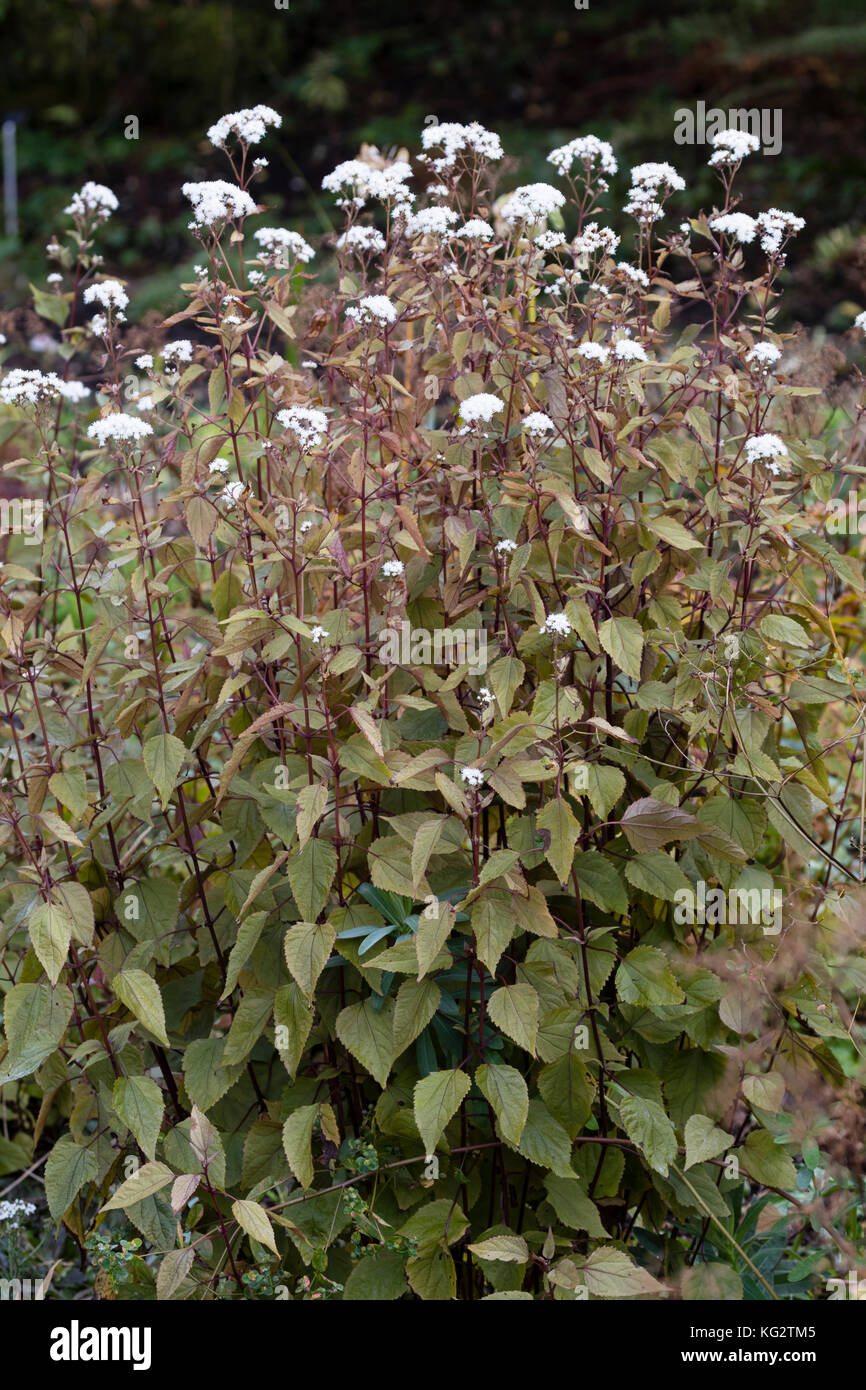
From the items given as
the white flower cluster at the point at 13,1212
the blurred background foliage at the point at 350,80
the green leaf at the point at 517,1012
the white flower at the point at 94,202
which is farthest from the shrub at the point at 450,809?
the blurred background foliage at the point at 350,80

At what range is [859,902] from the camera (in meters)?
1.86

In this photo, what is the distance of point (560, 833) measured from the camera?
1.60 meters

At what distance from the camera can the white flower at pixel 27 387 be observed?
5.80 ft

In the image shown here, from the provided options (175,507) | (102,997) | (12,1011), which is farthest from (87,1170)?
(175,507)

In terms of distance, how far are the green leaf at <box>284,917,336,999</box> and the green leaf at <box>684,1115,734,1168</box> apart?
542 mm

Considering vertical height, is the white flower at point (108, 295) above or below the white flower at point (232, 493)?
above

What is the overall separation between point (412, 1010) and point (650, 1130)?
354mm

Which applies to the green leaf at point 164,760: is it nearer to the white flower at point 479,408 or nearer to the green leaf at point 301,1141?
the green leaf at point 301,1141

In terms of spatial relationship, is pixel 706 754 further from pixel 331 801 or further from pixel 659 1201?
pixel 659 1201

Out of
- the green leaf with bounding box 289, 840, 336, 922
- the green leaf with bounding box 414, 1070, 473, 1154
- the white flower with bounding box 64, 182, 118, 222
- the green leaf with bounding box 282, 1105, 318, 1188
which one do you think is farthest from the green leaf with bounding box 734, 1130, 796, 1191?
the white flower with bounding box 64, 182, 118, 222

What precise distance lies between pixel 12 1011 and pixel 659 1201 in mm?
1001

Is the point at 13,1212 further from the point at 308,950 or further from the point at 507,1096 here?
the point at 507,1096

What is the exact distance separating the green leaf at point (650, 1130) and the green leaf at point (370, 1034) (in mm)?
320

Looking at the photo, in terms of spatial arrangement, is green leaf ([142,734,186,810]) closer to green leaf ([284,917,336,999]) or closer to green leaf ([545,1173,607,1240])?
green leaf ([284,917,336,999])
